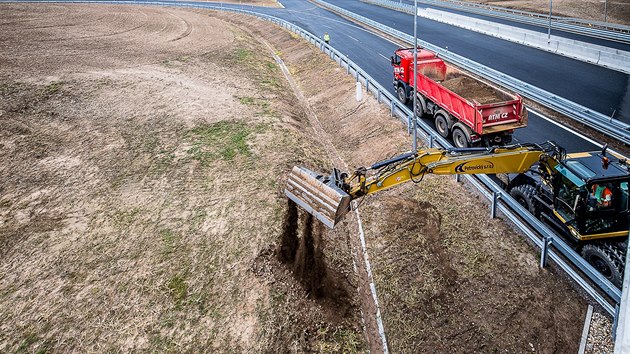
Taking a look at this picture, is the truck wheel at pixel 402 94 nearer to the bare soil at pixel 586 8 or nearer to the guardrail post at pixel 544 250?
the guardrail post at pixel 544 250

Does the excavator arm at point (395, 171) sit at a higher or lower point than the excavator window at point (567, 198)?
higher

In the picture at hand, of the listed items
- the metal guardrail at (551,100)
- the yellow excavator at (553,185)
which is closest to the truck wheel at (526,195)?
the yellow excavator at (553,185)

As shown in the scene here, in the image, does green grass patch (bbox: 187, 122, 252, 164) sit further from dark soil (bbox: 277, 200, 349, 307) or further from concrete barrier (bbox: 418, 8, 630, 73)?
concrete barrier (bbox: 418, 8, 630, 73)

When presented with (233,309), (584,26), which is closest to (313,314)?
(233,309)

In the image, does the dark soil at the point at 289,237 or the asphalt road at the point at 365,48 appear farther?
the asphalt road at the point at 365,48

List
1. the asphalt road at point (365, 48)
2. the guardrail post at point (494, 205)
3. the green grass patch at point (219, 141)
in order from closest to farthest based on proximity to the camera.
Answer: the guardrail post at point (494, 205) < the green grass patch at point (219, 141) < the asphalt road at point (365, 48)

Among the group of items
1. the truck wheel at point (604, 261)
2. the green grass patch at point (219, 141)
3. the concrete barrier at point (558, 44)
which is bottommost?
the truck wheel at point (604, 261)

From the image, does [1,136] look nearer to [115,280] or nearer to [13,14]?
[115,280]
